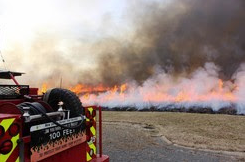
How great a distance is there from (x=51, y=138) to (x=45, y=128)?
0.15 metres

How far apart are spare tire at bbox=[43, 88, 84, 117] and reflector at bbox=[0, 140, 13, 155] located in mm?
959

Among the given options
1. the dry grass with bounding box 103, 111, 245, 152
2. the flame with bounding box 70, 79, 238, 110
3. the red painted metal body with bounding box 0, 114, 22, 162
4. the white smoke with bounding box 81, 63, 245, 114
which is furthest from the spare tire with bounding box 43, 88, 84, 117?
the flame with bounding box 70, 79, 238, 110

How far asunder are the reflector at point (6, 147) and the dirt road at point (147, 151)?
14.3ft

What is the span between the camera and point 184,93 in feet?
74.4

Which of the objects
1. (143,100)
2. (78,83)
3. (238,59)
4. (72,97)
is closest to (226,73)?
(238,59)

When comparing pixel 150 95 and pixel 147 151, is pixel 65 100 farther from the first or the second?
pixel 150 95

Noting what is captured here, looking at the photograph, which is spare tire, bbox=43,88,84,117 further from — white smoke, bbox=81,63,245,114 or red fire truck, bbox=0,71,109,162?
white smoke, bbox=81,63,245,114

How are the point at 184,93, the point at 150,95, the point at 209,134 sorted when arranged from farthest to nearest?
1. the point at 150,95
2. the point at 184,93
3. the point at 209,134

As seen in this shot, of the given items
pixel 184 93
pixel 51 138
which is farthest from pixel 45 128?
pixel 184 93

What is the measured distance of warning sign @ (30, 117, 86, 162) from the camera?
8.71 feet

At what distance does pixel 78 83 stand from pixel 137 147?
81.3 ft

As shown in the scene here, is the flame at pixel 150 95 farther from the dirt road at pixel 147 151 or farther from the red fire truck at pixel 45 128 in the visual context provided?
the red fire truck at pixel 45 128

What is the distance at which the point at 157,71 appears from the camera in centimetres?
2853

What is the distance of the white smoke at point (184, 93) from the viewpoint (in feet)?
64.4
